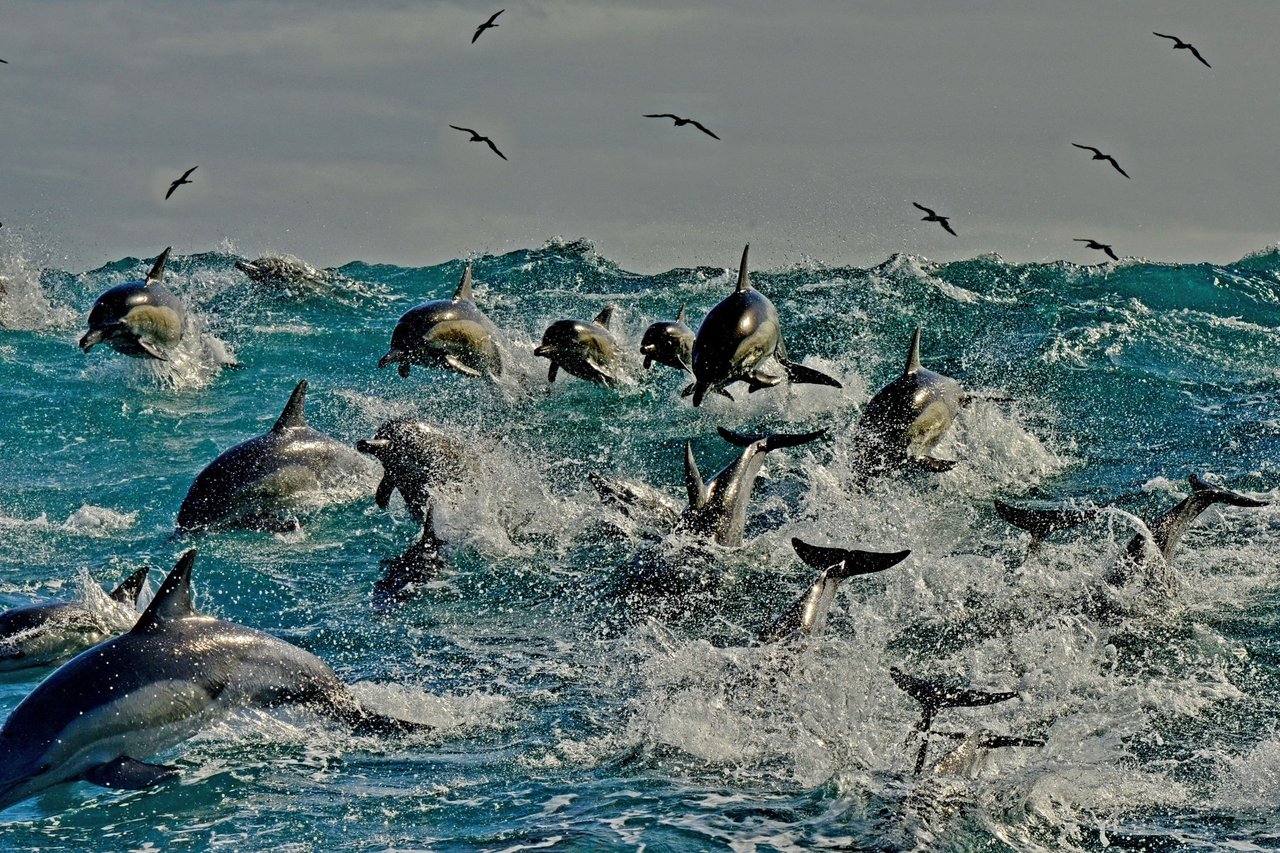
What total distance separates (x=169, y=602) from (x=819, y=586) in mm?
4055

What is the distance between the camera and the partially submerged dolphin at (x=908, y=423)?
598 inches

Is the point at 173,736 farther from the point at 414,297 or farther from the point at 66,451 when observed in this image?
the point at 414,297

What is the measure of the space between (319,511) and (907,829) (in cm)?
942

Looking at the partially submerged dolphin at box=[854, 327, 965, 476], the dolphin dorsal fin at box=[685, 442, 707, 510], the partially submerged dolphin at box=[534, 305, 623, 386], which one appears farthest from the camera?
the partially submerged dolphin at box=[534, 305, 623, 386]

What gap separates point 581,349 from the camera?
64.6 feet

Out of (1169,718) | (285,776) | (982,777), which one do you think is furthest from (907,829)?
(285,776)

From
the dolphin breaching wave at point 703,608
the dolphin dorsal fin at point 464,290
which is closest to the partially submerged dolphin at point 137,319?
the dolphin breaching wave at point 703,608

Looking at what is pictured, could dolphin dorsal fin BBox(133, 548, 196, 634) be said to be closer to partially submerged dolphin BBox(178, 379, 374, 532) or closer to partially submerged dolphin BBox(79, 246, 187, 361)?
partially submerged dolphin BBox(178, 379, 374, 532)

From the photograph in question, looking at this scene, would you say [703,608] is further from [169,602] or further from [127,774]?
[127,774]

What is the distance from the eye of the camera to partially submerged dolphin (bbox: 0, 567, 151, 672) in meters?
10.5

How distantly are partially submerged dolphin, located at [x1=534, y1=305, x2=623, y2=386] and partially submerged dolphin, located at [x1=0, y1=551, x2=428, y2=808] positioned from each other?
10588 millimetres

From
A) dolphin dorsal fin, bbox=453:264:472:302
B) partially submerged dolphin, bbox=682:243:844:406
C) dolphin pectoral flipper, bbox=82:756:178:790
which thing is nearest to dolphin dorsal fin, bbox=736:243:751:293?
partially submerged dolphin, bbox=682:243:844:406

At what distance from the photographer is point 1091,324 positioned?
90.8ft

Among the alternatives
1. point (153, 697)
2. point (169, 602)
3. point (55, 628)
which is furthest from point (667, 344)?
point (153, 697)
